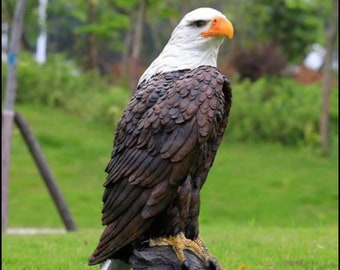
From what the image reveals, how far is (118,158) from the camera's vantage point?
13.6 ft

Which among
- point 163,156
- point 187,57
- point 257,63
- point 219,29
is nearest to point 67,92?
point 257,63

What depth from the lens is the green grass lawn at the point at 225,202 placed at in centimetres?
694

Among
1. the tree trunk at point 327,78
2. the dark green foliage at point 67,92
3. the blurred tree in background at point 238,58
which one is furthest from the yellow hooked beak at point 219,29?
the dark green foliage at point 67,92

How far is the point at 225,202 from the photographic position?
45.8 ft

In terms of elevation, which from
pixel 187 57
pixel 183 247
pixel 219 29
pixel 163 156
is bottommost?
pixel 183 247

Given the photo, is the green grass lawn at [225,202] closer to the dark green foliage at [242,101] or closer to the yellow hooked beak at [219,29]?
the dark green foliage at [242,101]

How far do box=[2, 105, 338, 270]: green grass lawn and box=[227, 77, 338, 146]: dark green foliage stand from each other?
1.51 ft

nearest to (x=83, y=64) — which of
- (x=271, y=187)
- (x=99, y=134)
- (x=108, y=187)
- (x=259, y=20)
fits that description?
(x=259, y=20)

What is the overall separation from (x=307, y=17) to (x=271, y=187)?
11834 mm

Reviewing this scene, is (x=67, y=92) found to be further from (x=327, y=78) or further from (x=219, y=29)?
(x=219, y=29)

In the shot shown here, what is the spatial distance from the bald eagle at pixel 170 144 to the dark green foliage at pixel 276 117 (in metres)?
13.7

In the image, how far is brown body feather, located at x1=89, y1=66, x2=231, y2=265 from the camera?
155 inches

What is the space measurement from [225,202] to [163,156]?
10099 millimetres

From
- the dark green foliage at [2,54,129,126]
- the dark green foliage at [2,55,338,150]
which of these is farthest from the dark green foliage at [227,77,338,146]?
the dark green foliage at [2,54,129,126]
